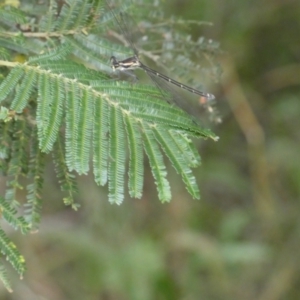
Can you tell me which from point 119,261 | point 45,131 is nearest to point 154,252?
point 119,261

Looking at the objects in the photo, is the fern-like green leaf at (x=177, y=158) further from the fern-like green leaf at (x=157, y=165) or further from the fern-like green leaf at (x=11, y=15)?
the fern-like green leaf at (x=11, y=15)

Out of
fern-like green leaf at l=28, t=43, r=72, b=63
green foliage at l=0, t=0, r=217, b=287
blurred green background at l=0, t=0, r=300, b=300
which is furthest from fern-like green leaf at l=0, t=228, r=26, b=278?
blurred green background at l=0, t=0, r=300, b=300

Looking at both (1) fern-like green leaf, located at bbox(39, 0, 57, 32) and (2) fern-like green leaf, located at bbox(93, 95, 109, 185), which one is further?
(1) fern-like green leaf, located at bbox(39, 0, 57, 32)

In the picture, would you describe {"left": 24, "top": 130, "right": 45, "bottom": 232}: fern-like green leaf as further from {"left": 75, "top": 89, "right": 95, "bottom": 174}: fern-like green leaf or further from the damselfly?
the damselfly

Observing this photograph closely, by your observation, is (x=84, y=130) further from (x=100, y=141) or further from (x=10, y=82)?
(x=10, y=82)

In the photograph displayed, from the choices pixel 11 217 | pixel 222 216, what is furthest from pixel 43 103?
pixel 222 216
